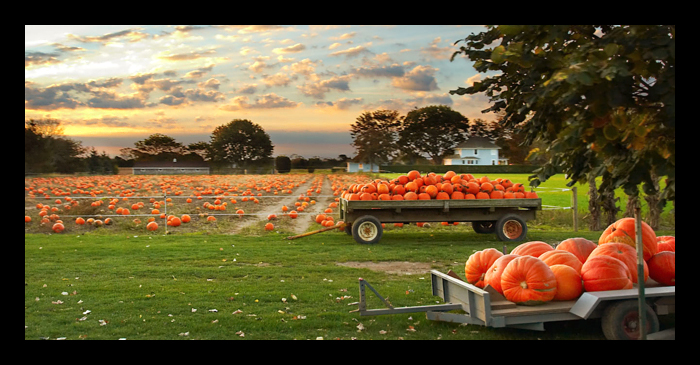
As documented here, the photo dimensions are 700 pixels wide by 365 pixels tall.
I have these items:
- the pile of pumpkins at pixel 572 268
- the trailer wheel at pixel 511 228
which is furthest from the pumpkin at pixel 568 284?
the trailer wheel at pixel 511 228

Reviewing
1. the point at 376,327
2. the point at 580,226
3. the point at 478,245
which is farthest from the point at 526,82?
the point at 580,226

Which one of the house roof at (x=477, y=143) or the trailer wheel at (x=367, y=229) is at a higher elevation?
the house roof at (x=477, y=143)

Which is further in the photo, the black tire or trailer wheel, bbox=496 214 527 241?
the black tire

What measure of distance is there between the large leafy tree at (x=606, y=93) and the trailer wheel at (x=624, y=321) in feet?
3.93

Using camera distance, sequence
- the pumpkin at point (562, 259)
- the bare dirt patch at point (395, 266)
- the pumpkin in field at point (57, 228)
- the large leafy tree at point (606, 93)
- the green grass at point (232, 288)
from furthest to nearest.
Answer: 1. the pumpkin in field at point (57, 228)
2. the bare dirt patch at point (395, 266)
3. the green grass at point (232, 288)
4. the pumpkin at point (562, 259)
5. the large leafy tree at point (606, 93)

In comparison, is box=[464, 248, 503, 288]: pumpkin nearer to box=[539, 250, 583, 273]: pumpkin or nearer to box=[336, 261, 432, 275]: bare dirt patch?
box=[539, 250, 583, 273]: pumpkin

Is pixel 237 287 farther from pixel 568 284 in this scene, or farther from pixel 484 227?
pixel 484 227

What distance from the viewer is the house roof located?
5799cm

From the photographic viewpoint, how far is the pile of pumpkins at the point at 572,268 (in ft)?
19.1

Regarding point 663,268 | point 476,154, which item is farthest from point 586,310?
point 476,154

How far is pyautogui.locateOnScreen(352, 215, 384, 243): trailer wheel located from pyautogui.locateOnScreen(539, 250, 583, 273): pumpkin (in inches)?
301

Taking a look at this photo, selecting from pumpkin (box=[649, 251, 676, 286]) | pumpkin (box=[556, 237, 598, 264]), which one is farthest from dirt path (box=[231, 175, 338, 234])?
pumpkin (box=[649, 251, 676, 286])

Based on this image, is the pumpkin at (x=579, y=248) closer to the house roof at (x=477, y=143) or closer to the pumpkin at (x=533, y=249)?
the pumpkin at (x=533, y=249)
